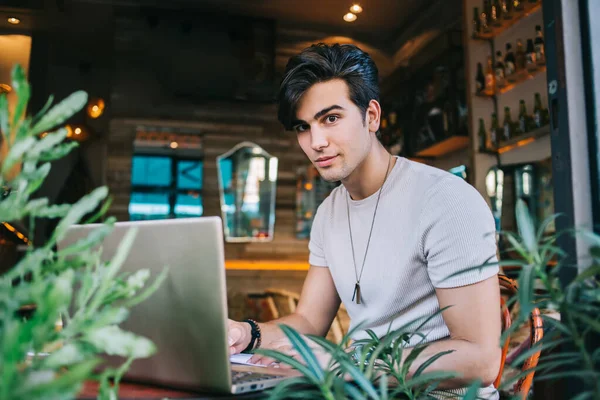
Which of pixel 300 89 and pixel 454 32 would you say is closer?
pixel 300 89

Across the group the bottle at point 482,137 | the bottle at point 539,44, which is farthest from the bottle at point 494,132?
the bottle at point 539,44

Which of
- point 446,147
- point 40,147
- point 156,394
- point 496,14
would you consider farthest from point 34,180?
point 446,147

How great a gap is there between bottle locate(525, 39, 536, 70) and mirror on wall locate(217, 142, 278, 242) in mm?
3474

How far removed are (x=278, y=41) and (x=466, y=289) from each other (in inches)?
231

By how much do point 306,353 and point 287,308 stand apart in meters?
3.72

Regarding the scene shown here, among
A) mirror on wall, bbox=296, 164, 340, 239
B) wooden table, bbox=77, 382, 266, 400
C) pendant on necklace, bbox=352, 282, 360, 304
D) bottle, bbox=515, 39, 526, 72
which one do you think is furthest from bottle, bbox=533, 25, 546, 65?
wooden table, bbox=77, 382, 266, 400

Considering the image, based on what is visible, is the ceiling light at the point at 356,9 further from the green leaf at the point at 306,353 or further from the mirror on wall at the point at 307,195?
the green leaf at the point at 306,353

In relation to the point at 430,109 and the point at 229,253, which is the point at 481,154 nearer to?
the point at 430,109

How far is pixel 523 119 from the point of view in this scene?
414cm

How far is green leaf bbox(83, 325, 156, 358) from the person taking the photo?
18.9 inches

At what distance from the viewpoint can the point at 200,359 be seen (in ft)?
2.92

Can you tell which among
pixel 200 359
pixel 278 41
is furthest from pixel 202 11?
pixel 200 359

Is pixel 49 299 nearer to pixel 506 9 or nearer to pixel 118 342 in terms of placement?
pixel 118 342

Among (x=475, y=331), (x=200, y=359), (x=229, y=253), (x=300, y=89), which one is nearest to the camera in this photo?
(x=200, y=359)
